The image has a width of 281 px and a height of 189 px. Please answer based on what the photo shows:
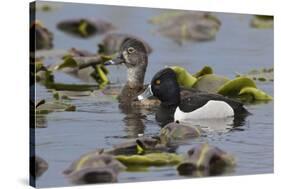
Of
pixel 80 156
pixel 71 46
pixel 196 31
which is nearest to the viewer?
pixel 80 156

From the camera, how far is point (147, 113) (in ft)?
25.0

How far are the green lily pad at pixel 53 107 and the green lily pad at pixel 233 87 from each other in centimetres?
146

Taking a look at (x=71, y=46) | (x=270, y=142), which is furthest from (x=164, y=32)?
(x=270, y=142)

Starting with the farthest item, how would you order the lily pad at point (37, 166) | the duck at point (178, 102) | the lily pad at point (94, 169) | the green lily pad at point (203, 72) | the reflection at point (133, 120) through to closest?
the green lily pad at point (203, 72), the duck at point (178, 102), the reflection at point (133, 120), the lily pad at point (94, 169), the lily pad at point (37, 166)

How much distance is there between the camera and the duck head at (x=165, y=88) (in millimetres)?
7594

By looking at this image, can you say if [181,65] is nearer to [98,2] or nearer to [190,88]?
[190,88]

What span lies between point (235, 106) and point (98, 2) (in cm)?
166

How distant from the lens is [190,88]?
25.2 ft

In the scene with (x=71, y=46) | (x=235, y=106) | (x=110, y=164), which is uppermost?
(x=71, y=46)

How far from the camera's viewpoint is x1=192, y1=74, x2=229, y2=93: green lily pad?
25.3 feet

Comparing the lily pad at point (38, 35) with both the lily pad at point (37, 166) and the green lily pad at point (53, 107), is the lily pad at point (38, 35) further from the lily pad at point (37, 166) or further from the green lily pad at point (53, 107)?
the lily pad at point (37, 166)

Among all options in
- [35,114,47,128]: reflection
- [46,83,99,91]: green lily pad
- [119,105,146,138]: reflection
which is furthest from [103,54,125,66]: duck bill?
[35,114,47,128]: reflection

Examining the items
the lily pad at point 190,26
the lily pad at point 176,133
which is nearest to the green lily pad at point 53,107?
the lily pad at point 176,133

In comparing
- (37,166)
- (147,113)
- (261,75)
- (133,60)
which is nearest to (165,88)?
(147,113)
